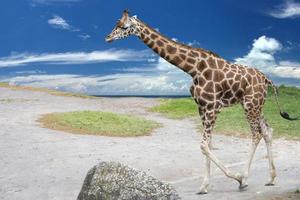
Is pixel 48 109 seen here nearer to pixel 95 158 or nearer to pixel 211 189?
pixel 95 158

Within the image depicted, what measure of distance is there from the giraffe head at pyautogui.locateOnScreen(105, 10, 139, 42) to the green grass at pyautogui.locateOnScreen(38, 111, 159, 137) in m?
12.1

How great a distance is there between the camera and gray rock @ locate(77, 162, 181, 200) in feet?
29.2

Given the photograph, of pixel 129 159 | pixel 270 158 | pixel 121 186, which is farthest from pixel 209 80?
pixel 129 159

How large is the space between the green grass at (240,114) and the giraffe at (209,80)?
36.5ft

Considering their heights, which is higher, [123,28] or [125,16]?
[125,16]

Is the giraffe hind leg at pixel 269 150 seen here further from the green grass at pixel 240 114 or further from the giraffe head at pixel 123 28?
the green grass at pixel 240 114

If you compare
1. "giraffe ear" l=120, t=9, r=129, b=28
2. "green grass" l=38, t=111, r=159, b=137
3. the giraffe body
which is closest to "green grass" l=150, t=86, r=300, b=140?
"green grass" l=38, t=111, r=159, b=137

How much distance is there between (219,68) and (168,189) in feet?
14.0

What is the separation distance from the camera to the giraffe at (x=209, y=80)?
1216 centimetres

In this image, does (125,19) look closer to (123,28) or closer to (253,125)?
(123,28)

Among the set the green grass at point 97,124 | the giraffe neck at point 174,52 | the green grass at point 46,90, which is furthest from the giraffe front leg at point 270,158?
the green grass at point 46,90

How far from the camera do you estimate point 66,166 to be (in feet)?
55.5

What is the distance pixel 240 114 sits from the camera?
31062mm

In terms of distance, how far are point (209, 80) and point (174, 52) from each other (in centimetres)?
102
